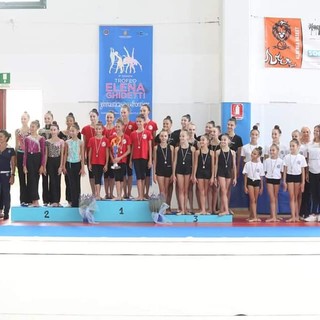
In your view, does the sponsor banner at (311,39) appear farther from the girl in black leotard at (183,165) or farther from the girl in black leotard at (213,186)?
the girl in black leotard at (183,165)

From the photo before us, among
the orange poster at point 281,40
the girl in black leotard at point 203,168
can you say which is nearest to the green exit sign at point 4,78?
the girl in black leotard at point 203,168

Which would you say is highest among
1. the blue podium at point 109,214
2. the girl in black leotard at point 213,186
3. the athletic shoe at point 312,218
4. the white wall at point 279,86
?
the white wall at point 279,86

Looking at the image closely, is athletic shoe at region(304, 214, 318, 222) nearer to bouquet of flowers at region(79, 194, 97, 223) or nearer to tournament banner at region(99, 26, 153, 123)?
bouquet of flowers at region(79, 194, 97, 223)

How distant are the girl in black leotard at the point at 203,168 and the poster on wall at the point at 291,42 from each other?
3287 mm

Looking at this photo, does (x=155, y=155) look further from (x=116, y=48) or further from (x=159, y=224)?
(x=116, y=48)

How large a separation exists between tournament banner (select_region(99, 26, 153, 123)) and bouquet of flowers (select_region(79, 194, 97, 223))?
2.86 meters

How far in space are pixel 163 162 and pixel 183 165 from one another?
0.40 meters

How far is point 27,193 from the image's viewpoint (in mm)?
8883

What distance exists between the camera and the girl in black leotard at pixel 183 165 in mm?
8523

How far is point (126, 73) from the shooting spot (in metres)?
10.4

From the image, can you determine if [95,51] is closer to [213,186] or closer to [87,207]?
[87,207]

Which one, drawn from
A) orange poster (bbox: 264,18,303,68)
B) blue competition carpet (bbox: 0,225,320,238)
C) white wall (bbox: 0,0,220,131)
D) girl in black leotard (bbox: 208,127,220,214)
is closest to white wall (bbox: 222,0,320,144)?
orange poster (bbox: 264,18,303,68)
